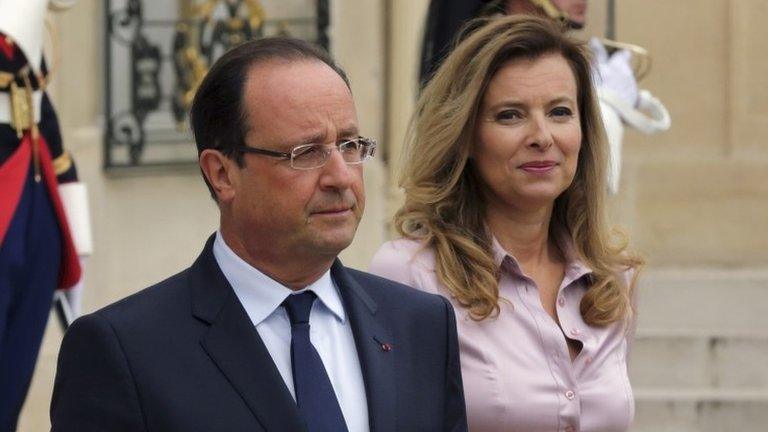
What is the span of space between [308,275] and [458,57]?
107 centimetres

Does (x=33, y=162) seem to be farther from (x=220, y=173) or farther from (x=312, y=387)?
(x=312, y=387)

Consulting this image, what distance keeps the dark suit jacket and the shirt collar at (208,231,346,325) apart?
2 centimetres

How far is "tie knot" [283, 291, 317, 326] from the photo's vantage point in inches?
119

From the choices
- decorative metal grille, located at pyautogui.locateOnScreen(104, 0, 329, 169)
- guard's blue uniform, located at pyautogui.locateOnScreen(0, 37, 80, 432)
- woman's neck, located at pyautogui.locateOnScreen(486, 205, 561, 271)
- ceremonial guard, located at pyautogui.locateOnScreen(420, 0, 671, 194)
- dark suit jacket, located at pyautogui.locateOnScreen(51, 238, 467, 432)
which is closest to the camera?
dark suit jacket, located at pyautogui.locateOnScreen(51, 238, 467, 432)

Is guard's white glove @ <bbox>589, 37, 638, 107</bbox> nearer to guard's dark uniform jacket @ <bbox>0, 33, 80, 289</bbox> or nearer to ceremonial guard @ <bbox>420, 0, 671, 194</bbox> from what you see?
ceremonial guard @ <bbox>420, 0, 671, 194</bbox>

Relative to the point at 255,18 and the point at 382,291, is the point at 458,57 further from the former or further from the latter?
the point at 255,18

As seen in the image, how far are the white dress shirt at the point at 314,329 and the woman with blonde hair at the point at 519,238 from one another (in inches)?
29.2

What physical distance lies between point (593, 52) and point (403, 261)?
814 millimetres

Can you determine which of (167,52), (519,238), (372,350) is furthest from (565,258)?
(167,52)

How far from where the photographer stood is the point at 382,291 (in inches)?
127

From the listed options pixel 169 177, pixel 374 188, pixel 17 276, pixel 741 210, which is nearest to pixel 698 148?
pixel 741 210

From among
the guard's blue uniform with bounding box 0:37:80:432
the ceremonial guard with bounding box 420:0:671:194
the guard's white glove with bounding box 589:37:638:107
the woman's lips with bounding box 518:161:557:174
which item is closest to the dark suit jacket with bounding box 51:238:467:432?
the woman's lips with bounding box 518:161:557:174

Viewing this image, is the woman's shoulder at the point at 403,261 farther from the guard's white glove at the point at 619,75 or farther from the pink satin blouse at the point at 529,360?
the guard's white glove at the point at 619,75

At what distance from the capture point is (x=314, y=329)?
3062 millimetres
